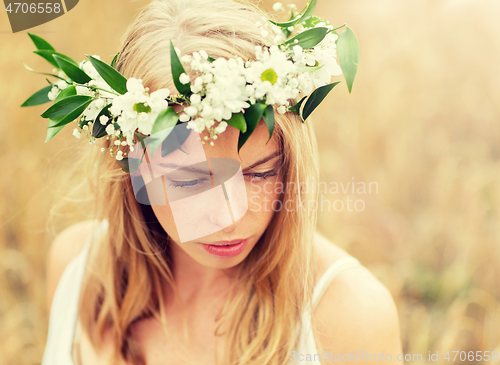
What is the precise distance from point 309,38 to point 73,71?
18.3 inches

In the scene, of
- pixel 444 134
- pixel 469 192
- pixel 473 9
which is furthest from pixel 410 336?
pixel 473 9

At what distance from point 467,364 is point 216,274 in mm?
1384

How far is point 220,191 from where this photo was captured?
0.67 meters

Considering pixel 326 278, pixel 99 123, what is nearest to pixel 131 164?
pixel 99 123

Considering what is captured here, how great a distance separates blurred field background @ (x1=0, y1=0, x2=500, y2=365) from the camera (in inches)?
68.0

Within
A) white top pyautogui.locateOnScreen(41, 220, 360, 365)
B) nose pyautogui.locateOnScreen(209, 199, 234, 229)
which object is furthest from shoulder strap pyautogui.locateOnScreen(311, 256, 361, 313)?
nose pyautogui.locateOnScreen(209, 199, 234, 229)

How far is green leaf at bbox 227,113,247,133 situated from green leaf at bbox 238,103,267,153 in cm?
1

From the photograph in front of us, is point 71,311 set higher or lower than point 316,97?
lower

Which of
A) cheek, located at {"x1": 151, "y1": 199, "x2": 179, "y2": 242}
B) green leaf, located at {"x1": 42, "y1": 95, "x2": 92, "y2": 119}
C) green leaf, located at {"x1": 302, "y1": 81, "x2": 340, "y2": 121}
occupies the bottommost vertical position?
cheek, located at {"x1": 151, "y1": 199, "x2": 179, "y2": 242}

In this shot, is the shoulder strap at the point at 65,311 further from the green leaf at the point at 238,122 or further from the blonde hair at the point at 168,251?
the green leaf at the point at 238,122

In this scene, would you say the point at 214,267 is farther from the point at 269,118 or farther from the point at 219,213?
the point at 269,118

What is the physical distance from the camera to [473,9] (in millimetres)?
1936

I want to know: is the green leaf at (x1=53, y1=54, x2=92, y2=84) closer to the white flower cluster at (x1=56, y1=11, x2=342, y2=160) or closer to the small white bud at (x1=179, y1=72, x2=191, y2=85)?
the white flower cluster at (x1=56, y1=11, x2=342, y2=160)

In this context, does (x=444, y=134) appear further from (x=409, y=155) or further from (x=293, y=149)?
(x=293, y=149)
